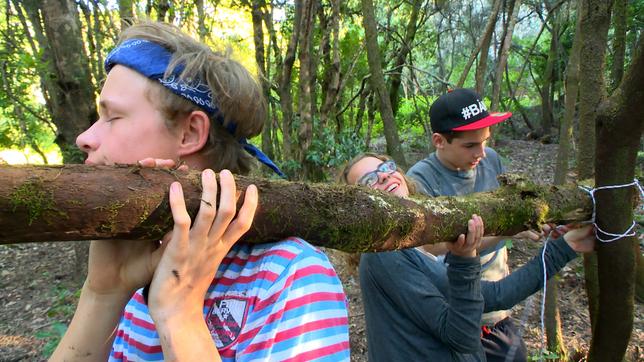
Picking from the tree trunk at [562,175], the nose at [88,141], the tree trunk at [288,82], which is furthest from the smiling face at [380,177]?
the tree trunk at [288,82]

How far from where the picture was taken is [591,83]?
2.36 m

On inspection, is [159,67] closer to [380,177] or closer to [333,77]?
[380,177]

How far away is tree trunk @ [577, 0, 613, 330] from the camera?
2314mm

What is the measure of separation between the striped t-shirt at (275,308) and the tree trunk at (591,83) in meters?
2.02

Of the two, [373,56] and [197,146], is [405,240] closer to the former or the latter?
[197,146]

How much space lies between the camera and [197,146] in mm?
1280

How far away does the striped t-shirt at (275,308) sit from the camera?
1006mm

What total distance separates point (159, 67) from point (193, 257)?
60 centimetres

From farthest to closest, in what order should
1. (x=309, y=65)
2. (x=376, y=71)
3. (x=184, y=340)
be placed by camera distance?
(x=309, y=65)
(x=376, y=71)
(x=184, y=340)

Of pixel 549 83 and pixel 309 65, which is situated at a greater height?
pixel 549 83

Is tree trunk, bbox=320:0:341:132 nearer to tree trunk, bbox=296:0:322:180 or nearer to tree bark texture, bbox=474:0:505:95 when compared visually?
tree trunk, bbox=296:0:322:180

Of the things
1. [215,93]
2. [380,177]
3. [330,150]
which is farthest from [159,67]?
[330,150]

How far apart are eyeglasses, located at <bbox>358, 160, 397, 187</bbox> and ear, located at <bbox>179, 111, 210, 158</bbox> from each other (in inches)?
44.7

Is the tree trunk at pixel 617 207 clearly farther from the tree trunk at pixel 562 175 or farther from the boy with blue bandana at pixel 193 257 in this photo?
the boy with blue bandana at pixel 193 257
